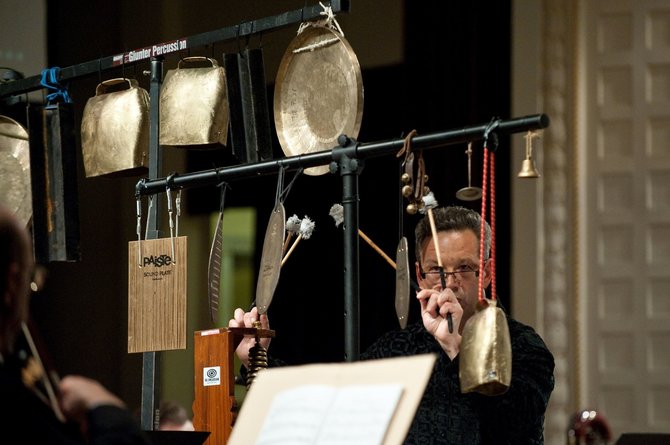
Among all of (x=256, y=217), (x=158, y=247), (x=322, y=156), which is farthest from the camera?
(x=256, y=217)

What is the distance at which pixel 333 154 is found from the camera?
7.91ft

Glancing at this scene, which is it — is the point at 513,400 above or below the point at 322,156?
below

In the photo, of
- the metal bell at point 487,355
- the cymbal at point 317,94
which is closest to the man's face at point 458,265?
the cymbal at point 317,94

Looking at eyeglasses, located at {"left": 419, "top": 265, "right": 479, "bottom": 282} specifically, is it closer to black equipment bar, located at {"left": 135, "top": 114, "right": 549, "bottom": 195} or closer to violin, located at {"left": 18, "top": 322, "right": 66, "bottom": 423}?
black equipment bar, located at {"left": 135, "top": 114, "right": 549, "bottom": 195}

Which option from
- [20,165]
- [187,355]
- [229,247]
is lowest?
[187,355]

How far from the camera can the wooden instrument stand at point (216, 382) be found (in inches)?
100

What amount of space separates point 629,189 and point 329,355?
5.24ft

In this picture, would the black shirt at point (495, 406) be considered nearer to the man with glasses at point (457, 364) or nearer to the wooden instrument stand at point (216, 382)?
the man with glasses at point (457, 364)

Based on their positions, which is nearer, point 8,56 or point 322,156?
point 322,156

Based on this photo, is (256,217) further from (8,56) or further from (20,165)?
(20,165)

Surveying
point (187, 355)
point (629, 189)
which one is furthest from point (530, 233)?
point (187, 355)

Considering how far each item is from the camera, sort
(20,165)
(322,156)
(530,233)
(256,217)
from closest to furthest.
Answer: (322,156), (20,165), (530,233), (256,217)

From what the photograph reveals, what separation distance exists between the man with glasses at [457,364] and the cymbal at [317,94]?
362mm

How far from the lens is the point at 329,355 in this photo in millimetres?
5125
